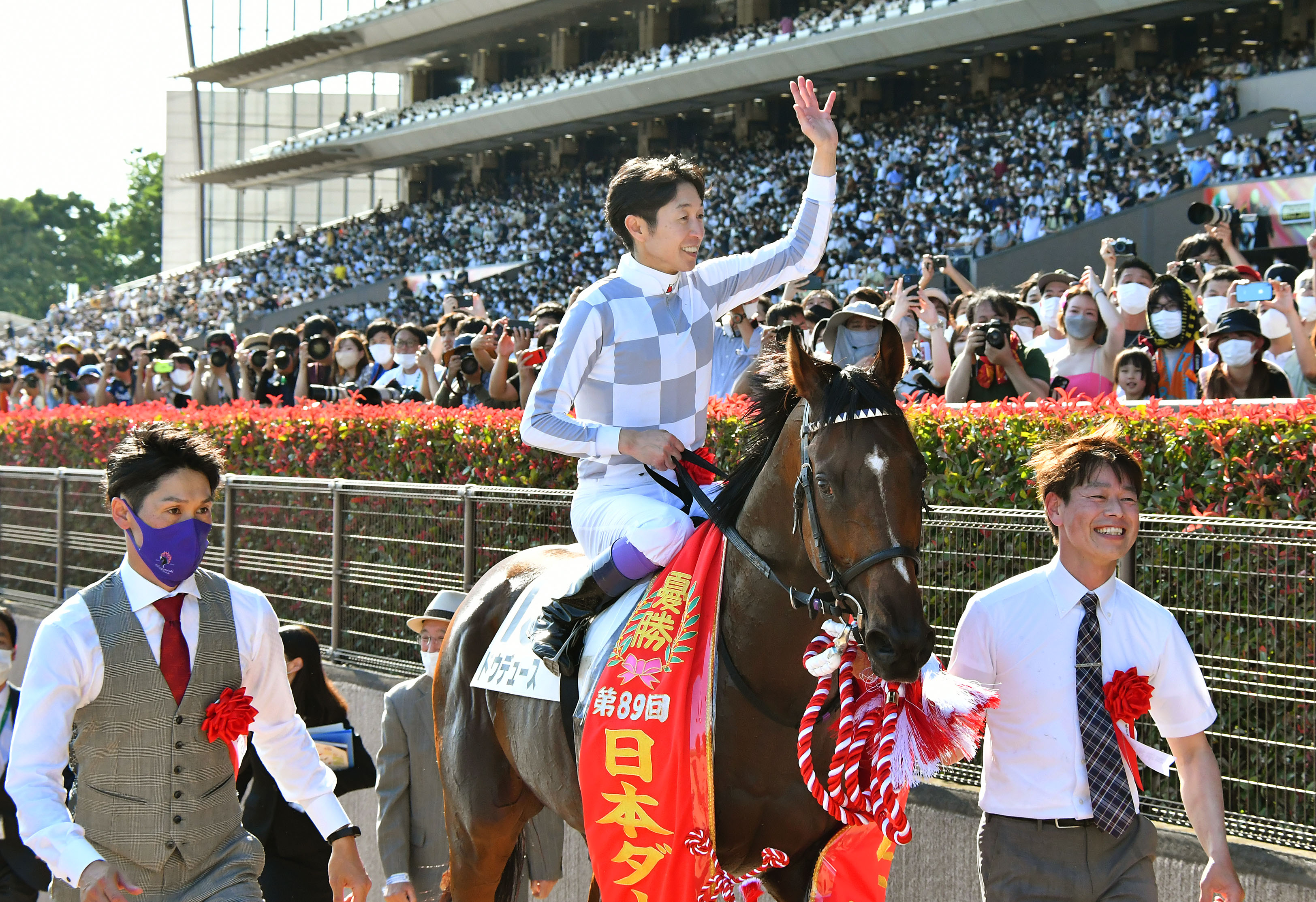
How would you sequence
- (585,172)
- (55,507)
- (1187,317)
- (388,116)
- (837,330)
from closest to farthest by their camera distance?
1. (837,330)
2. (1187,317)
3. (55,507)
4. (585,172)
5. (388,116)

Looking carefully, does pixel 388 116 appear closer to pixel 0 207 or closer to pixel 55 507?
pixel 55 507

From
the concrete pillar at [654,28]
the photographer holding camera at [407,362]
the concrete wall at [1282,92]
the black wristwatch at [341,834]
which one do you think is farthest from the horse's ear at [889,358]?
the concrete pillar at [654,28]

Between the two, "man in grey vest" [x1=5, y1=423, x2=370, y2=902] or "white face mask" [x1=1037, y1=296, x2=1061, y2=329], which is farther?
"white face mask" [x1=1037, y1=296, x2=1061, y2=329]

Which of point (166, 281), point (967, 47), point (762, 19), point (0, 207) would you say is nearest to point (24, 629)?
point (967, 47)

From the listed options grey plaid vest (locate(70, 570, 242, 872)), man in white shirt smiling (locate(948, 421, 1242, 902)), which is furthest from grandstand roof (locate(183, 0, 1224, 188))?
grey plaid vest (locate(70, 570, 242, 872))

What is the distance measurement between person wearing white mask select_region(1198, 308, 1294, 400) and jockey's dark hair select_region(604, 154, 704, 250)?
3134 millimetres

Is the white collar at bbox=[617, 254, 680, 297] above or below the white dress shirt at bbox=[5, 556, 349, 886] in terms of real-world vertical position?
above

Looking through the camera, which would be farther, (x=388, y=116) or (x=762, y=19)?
(x=388, y=116)

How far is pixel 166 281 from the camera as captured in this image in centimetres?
5744

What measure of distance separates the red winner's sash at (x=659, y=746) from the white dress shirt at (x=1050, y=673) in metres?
0.67

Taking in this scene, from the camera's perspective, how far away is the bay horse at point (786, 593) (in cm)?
289

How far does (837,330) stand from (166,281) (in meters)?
57.9

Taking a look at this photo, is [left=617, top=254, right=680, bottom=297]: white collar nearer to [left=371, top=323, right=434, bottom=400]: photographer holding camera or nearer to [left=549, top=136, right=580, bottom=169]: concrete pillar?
[left=371, top=323, right=434, bottom=400]: photographer holding camera

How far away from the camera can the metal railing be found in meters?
4.25
